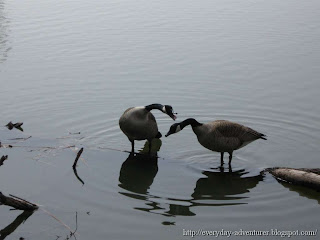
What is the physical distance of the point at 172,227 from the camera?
7633 millimetres

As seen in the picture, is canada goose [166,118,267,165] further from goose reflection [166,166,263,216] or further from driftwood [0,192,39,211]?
driftwood [0,192,39,211]

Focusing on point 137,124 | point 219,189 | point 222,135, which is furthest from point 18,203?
point 222,135

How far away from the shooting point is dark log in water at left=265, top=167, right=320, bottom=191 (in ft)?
27.9

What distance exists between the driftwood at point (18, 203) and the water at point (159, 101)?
0.53ft

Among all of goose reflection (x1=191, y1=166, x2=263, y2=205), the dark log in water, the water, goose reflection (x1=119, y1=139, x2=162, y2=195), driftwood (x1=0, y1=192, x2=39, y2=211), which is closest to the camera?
driftwood (x1=0, y1=192, x2=39, y2=211)

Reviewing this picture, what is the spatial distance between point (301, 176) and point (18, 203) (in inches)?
161

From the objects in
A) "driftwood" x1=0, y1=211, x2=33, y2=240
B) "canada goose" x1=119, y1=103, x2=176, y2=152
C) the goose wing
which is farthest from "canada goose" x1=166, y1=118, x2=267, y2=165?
"driftwood" x1=0, y1=211, x2=33, y2=240

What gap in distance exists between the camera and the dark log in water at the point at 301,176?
8500 millimetres

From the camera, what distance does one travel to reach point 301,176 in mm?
8664

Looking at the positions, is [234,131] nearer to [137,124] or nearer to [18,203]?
[137,124]

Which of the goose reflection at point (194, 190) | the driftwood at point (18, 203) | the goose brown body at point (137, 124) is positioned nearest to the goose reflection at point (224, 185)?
the goose reflection at point (194, 190)

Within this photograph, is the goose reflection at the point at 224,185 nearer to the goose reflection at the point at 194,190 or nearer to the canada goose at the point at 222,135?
the goose reflection at the point at 194,190

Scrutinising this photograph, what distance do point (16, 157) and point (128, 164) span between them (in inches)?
77.6

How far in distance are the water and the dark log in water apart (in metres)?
0.17
